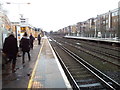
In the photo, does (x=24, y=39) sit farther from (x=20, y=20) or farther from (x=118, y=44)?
(x=118, y=44)

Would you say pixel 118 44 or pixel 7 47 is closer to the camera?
pixel 7 47

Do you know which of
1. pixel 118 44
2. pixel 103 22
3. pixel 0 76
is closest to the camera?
pixel 0 76

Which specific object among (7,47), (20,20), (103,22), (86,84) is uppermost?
(103,22)

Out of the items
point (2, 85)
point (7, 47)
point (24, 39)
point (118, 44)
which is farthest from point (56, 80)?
point (118, 44)

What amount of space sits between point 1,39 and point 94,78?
5.69 metres

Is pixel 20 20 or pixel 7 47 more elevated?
Answer: pixel 20 20

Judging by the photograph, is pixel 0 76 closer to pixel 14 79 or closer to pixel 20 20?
pixel 14 79

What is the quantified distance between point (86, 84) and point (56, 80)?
175 cm

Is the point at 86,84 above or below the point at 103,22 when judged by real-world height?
below

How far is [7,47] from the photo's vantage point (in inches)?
290

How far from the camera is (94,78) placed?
27.6 feet

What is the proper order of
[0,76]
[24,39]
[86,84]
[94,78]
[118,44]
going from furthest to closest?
[118,44], [24,39], [94,78], [86,84], [0,76]

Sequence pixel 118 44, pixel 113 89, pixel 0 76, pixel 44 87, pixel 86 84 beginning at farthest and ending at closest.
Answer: pixel 118 44, pixel 86 84, pixel 0 76, pixel 113 89, pixel 44 87

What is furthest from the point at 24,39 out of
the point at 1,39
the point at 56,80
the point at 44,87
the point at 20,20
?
the point at 20,20
